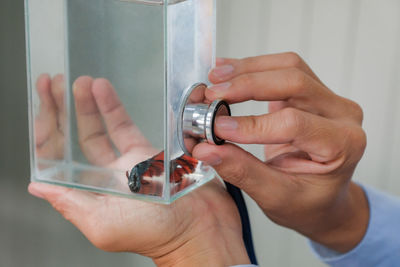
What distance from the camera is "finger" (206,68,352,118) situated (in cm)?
44

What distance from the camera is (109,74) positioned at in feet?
1.39

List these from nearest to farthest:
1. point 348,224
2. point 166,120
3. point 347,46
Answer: point 166,120 → point 348,224 → point 347,46

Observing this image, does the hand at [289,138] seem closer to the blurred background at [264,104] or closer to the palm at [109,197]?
the palm at [109,197]

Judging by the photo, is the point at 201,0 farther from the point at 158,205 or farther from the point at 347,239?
the point at 347,239

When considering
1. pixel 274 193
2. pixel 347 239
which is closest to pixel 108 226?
pixel 274 193

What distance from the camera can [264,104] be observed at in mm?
1060

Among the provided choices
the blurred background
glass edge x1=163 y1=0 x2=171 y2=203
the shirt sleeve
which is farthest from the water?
the blurred background

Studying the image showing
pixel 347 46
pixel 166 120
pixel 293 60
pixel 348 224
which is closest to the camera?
pixel 166 120

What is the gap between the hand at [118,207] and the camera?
0.44 meters

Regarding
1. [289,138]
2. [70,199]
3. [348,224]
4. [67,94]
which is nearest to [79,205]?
[70,199]

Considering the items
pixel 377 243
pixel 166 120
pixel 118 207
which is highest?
pixel 166 120

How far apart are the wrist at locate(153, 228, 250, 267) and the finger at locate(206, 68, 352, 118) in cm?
16

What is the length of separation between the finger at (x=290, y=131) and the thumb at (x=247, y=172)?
0.6 inches

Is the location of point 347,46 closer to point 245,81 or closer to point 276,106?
point 276,106
